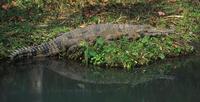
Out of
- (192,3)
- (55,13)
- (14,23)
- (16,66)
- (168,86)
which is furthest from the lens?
(192,3)

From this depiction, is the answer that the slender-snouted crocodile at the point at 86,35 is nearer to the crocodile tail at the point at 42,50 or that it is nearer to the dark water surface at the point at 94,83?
the crocodile tail at the point at 42,50

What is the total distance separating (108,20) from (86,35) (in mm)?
1759

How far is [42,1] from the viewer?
16.6 m

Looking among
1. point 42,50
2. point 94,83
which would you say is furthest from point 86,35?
point 94,83

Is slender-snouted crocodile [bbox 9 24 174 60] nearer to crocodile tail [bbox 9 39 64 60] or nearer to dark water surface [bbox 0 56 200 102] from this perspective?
crocodile tail [bbox 9 39 64 60]

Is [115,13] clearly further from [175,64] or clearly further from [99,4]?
[175,64]

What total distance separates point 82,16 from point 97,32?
203 centimetres

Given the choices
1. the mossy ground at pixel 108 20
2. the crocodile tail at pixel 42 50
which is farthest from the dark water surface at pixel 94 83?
the mossy ground at pixel 108 20

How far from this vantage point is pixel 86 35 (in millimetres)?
13633

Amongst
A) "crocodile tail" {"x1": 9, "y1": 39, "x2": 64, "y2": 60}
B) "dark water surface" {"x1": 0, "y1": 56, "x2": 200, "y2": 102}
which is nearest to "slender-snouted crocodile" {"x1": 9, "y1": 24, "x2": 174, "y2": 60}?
"crocodile tail" {"x1": 9, "y1": 39, "x2": 64, "y2": 60}

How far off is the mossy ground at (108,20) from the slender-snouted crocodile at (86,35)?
295 millimetres

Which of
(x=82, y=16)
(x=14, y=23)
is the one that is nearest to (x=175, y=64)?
(x=82, y=16)

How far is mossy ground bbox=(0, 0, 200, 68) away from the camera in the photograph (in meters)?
13.2

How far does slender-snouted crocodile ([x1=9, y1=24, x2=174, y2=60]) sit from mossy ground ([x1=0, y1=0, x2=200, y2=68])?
0.97 feet
